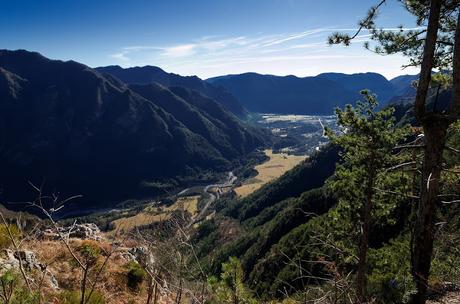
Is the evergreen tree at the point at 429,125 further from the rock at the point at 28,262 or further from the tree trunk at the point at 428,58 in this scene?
the rock at the point at 28,262

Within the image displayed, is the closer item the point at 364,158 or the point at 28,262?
the point at 28,262

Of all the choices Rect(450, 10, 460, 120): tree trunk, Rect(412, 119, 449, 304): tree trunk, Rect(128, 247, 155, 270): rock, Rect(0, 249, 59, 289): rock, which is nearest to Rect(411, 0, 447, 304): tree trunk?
Rect(412, 119, 449, 304): tree trunk

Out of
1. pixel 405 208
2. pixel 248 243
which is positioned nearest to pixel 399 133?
pixel 405 208

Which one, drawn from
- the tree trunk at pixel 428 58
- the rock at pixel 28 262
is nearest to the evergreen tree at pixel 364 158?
the tree trunk at pixel 428 58

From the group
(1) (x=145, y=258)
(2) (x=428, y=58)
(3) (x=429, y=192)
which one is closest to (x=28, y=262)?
(1) (x=145, y=258)

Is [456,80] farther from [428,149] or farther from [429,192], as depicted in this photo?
[429,192]

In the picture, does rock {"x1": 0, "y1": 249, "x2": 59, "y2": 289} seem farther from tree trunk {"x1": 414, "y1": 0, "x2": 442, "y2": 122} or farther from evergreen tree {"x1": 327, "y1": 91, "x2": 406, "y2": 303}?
evergreen tree {"x1": 327, "y1": 91, "x2": 406, "y2": 303}

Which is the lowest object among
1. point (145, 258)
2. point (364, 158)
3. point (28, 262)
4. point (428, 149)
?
point (28, 262)

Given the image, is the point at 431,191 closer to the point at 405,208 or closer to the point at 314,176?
the point at 405,208
